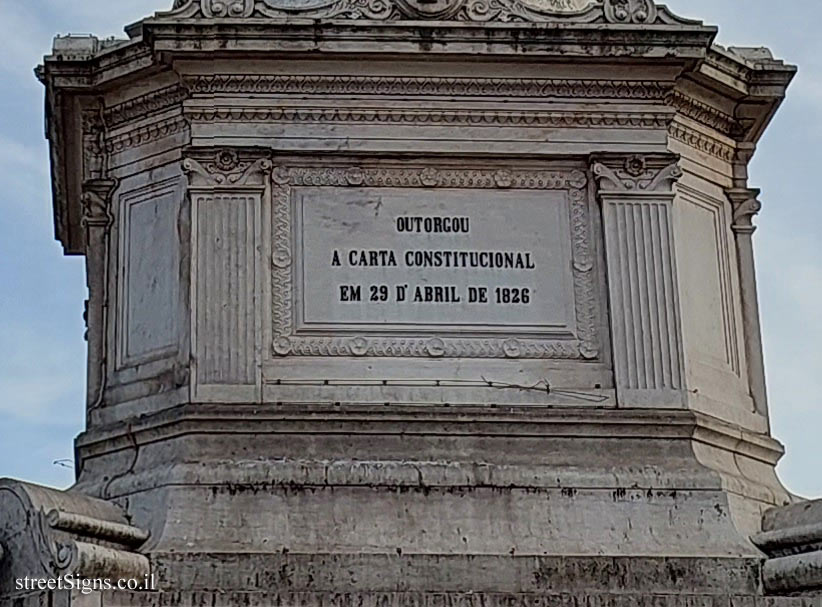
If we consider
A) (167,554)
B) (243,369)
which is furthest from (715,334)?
(167,554)

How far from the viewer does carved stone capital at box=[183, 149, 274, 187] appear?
16594 mm

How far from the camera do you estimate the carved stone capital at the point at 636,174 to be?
55.4 feet

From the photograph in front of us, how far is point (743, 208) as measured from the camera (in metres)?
18.2

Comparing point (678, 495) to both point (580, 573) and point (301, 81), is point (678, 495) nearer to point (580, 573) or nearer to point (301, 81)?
point (580, 573)

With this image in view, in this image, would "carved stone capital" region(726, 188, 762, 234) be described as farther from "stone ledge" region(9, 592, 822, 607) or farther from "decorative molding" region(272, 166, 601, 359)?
"stone ledge" region(9, 592, 822, 607)

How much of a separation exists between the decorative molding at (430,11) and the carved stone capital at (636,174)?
144 cm

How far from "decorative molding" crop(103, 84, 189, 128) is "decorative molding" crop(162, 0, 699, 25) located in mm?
758

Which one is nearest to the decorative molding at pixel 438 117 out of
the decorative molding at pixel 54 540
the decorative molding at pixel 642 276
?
the decorative molding at pixel 642 276

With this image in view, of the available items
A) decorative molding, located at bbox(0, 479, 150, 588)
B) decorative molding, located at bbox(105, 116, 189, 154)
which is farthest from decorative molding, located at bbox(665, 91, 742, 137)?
decorative molding, located at bbox(0, 479, 150, 588)

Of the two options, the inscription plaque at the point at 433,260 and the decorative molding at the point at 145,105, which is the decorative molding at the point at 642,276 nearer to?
the inscription plaque at the point at 433,260

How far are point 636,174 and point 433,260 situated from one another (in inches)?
86.6

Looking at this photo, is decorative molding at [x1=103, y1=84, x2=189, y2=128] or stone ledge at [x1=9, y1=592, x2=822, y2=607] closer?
stone ledge at [x1=9, y1=592, x2=822, y2=607]

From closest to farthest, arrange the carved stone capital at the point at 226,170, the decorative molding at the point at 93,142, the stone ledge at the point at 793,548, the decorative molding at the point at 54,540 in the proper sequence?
the decorative molding at the point at 54,540 < the stone ledge at the point at 793,548 < the carved stone capital at the point at 226,170 < the decorative molding at the point at 93,142

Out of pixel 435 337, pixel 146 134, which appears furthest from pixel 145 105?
pixel 435 337
